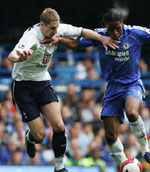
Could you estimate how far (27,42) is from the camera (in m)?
7.75

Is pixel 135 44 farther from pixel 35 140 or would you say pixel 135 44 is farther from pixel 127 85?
pixel 35 140

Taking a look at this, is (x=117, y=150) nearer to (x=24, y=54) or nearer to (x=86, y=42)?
(x=86, y=42)

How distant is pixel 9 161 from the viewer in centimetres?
1161

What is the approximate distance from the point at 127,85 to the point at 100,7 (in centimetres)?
1171

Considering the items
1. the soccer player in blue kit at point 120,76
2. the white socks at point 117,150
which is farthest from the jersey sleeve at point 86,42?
the white socks at point 117,150

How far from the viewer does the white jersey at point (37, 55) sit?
793 centimetres

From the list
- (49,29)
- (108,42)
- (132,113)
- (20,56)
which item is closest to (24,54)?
(20,56)

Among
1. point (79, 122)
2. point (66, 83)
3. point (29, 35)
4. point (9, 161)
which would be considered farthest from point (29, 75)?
point (66, 83)

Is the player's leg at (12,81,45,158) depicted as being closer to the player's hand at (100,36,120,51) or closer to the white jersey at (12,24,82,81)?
the white jersey at (12,24,82,81)

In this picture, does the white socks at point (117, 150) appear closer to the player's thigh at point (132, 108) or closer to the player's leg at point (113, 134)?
the player's leg at point (113, 134)

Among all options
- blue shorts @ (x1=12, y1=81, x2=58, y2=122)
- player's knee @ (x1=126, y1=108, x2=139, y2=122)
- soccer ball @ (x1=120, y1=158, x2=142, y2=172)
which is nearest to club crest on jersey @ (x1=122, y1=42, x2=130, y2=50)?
player's knee @ (x1=126, y1=108, x2=139, y2=122)

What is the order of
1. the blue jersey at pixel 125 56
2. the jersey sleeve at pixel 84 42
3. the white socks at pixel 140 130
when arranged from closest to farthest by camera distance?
1. the white socks at pixel 140 130
2. the blue jersey at pixel 125 56
3. the jersey sleeve at pixel 84 42

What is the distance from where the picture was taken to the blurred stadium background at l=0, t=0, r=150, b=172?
11711 millimetres

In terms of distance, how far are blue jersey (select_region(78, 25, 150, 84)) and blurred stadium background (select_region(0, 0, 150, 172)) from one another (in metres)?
2.78
